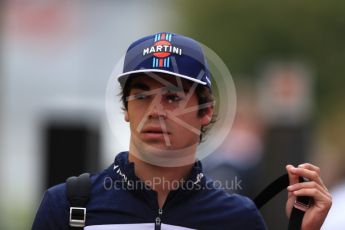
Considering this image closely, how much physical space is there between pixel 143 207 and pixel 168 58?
2.29 feet

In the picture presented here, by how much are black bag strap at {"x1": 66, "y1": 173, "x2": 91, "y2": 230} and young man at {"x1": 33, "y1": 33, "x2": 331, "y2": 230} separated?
1.1 inches

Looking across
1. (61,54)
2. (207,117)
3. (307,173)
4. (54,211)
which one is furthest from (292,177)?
(61,54)

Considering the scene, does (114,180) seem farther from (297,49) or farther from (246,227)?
(297,49)

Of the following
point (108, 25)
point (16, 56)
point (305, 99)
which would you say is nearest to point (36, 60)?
point (16, 56)

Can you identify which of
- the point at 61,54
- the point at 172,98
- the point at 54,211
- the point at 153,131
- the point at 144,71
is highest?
the point at 61,54

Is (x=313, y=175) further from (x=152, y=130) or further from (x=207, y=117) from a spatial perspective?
(x=152, y=130)

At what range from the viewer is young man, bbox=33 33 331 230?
5031mm

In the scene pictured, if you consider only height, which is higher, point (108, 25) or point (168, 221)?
point (108, 25)

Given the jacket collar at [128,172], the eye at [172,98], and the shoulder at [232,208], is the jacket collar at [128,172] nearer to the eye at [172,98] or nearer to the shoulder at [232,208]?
the shoulder at [232,208]

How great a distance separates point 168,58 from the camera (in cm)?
505

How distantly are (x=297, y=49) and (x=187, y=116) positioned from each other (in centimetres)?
2659

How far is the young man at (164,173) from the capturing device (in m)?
5.03

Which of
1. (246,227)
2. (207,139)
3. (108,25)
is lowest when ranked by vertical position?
(246,227)

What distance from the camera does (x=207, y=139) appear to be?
5.92 m
